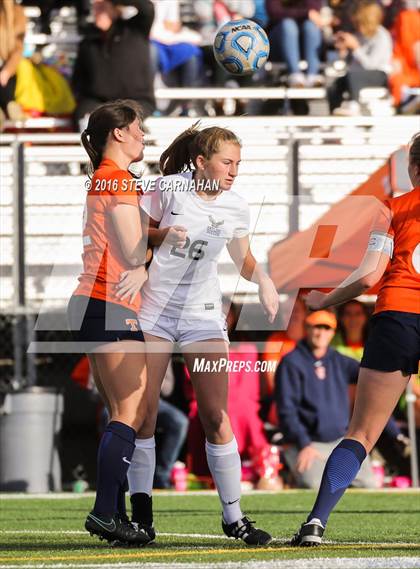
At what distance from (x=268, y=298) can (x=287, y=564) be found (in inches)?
56.3

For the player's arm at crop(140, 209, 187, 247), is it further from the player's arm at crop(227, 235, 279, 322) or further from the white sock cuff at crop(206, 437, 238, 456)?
the white sock cuff at crop(206, 437, 238, 456)

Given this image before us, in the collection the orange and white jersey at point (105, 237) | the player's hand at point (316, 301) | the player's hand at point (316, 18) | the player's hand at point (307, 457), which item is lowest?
the player's hand at point (307, 457)

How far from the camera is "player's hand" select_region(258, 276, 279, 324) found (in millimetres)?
6408

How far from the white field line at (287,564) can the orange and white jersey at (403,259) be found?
1158 millimetres

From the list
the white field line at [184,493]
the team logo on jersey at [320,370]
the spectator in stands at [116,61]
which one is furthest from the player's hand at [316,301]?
the spectator in stands at [116,61]

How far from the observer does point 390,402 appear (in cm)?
605

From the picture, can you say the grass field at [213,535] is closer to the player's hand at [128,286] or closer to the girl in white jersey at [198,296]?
the girl in white jersey at [198,296]

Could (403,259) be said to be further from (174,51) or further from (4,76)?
(174,51)

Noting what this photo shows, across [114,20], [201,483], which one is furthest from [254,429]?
[114,20]

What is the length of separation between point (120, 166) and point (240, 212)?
61 cm

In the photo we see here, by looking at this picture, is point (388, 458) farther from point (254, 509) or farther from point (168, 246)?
point (168, 246)

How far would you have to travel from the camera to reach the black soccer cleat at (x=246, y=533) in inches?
250

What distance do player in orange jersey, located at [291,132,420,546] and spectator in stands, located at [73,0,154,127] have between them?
7399 millimetres

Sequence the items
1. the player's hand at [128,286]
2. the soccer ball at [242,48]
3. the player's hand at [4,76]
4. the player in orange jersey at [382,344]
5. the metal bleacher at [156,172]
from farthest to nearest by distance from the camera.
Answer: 1. the player's hand at [4,76]
2. the metal bleacher at [156,172]
3. the soccer ball at [242,48]
4. the player's hand at [128,286]
5. the player in orange jersey at [382,344]
